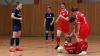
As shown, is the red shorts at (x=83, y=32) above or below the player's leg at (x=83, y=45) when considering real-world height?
above

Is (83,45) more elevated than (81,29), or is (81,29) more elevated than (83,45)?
(81,29)

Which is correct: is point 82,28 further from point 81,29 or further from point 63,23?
point 63,23

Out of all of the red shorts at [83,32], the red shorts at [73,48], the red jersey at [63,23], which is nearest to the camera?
the red shorts at [83,32]

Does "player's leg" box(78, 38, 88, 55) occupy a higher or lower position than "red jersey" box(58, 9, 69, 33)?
lower

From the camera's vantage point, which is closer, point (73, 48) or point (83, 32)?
point (83, 32)

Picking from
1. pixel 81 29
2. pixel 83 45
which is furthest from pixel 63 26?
pixel 83 45

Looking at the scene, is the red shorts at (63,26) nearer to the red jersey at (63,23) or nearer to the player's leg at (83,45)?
the red jersey at (63,23)

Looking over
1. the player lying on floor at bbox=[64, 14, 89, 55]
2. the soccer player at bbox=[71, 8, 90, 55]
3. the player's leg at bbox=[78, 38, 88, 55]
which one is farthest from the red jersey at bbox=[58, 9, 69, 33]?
the player's leg at bbox=[78, 38, 88, 55]

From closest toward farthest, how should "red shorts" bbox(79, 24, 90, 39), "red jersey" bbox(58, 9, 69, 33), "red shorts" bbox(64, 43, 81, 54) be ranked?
"red shorts" bbox(79, 24, 90, 39) → "red shorts" bbox(64, 43, 81, 54) → "red jersey" bbox(58, 9, 69, 33)

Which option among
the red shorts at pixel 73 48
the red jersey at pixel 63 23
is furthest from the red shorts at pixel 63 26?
the red shorts at pixel 73 48

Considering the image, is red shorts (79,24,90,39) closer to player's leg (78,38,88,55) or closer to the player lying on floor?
the player lying on floor

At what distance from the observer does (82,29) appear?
13141mm

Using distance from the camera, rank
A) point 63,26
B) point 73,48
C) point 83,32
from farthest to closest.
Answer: point 63,26 → point 73,48 → point 83,32

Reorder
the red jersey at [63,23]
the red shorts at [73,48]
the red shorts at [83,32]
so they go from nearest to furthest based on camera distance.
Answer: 1. the red shorts at [83,32]
2. the red shorts at [73,48]
3. the red jersey at [63,23]
